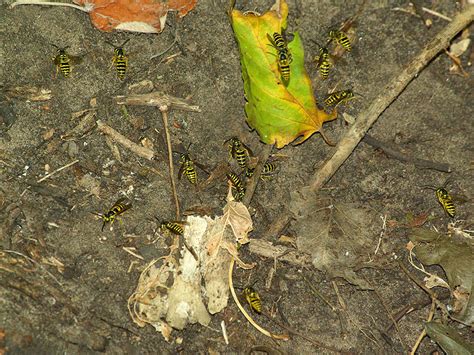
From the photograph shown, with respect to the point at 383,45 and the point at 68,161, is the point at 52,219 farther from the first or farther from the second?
the point at 383,45

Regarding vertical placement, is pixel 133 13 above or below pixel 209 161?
above

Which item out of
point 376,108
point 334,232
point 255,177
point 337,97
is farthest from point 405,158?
point 255,177

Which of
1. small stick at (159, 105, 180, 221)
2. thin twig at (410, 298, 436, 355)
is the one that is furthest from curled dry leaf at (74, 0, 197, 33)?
thin twig at (410, 298, 436, 355)

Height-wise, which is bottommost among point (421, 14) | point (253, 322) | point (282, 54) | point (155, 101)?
point (253, 322)

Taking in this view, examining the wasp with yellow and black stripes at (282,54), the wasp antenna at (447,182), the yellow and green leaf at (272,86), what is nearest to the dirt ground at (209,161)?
the wasp antenna at (447,182)

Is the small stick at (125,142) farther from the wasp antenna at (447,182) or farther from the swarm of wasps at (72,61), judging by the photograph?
the wasp antenna at (447,182)

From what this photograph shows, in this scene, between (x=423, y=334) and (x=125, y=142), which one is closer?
(x=423, y=334)

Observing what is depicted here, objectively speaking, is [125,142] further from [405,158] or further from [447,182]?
[447,182]
